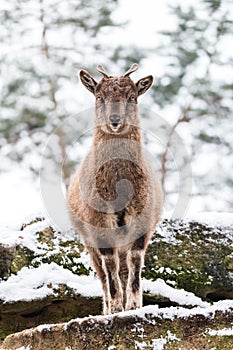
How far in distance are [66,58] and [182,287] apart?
7.24 meters

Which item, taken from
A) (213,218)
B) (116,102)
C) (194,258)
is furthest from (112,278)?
(213,218)

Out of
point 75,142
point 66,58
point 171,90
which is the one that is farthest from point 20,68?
point 171,90

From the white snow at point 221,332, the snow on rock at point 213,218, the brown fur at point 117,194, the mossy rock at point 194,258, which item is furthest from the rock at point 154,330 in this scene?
the snow on rock at point 213,218

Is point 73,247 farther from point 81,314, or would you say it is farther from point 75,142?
point 75,142

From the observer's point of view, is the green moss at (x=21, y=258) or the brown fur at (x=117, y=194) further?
the green moss at (x=21, y=258)

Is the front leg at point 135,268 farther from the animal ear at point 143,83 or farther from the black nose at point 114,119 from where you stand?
the animal ear at point 143,83

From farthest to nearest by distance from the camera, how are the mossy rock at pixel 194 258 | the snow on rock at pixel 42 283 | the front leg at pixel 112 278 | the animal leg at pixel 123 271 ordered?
1. the mossy rock at pixel 194 258
2. the snow on rock at pixel 42 283
3. the animal leg at pixel 123 271
4. the front leg at pixel 112 278

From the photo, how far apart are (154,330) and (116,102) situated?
2.40 meters

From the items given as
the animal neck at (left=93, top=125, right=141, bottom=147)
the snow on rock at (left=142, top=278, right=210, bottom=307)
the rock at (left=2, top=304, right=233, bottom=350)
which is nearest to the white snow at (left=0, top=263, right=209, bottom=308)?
the snow on rock at (left=142, top=278, right=210, bottom=307)

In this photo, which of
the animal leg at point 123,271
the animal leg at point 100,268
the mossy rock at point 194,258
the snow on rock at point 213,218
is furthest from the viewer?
the snow on rock at point 213,218

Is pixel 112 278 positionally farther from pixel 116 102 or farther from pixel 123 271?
pixel 116 102

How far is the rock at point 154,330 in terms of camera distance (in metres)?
4.89

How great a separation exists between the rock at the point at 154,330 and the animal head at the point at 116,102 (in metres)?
2.14

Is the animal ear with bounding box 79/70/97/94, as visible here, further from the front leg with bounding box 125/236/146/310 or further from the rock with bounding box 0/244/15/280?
the rock with bounding box 0/244/15/280
